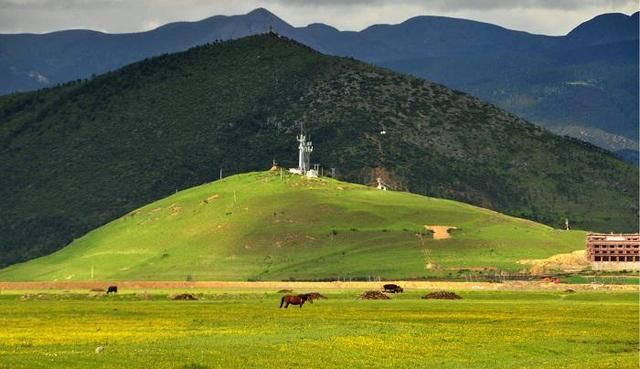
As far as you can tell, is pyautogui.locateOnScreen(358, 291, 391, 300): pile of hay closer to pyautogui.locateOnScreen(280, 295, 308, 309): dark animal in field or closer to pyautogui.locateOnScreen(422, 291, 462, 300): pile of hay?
pyautogui.locateOnScreen(422, 291, 462, 300): pile of hay

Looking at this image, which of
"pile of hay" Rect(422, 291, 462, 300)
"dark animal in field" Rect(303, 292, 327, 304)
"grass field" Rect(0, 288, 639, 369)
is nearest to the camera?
"grass field" Rect(0, 288, 639, 369)

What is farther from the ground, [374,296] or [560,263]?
[560,263]

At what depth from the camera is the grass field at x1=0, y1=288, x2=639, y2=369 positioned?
225 feet

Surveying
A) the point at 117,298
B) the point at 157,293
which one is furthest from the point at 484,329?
the point at 157,293

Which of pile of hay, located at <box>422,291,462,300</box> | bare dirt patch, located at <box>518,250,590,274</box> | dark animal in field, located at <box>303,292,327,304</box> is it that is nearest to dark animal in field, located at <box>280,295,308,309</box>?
dark animal in field, located at <box>303,292,327,304</box>

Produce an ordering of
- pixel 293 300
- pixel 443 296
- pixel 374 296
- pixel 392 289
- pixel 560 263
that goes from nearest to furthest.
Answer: pixel 293 300 → pixel 443 296 → pixel 374 296 → pixel 392 289 → pixel 560 263

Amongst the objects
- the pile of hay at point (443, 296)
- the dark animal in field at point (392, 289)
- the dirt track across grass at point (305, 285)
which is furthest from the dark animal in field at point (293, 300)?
the dirt track across grass at point (305, 285)

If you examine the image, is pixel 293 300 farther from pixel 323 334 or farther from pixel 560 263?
pixel 560 263

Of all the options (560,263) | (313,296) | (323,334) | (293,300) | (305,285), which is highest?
(560,263)

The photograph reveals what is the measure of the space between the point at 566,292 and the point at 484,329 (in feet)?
197

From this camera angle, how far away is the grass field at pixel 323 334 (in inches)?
2697

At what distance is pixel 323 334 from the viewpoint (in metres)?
83.1

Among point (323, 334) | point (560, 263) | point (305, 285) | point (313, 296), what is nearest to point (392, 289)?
point (313, 296)

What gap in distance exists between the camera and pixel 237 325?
91.6m
